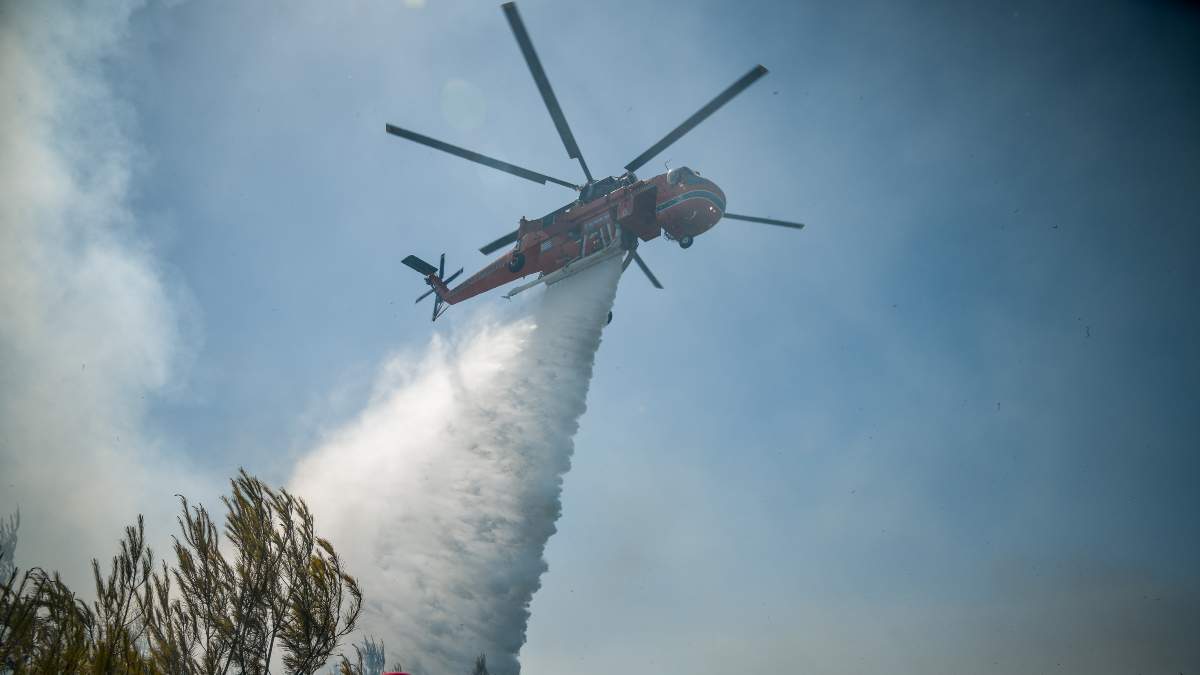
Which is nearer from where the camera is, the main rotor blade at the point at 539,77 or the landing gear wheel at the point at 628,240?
the main rotor blade at the point at 539,77

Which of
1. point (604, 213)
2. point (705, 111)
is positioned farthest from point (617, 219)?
point (705, 111)

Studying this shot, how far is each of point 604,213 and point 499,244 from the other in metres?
5.77

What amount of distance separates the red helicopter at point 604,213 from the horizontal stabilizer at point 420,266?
608 cm

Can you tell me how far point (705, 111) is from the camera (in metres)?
14.9

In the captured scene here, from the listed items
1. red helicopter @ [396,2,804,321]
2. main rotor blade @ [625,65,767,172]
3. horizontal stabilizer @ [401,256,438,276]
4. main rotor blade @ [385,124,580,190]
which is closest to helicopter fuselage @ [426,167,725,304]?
red helicopter @ [396,2,804,321]

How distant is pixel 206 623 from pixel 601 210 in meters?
15.1

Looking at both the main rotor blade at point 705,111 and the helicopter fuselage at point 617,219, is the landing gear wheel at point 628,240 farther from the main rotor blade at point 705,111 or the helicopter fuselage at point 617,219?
the main rotor blade at point 705,111

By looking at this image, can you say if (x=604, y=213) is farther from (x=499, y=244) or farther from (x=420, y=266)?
(x=420, y=266)

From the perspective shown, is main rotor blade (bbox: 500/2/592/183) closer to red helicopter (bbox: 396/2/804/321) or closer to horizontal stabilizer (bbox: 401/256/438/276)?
red helicopter (bbox: 396/2/804/321)

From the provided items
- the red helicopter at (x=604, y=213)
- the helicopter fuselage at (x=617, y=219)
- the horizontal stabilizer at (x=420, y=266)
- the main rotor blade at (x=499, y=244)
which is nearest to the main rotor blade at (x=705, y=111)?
the red helicopter at (x=604, y=213)

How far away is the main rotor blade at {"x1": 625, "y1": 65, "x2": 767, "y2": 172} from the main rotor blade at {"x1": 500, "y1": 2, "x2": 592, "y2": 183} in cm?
232

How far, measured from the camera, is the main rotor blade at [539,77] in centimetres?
1419

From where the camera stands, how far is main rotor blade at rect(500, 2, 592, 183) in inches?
559

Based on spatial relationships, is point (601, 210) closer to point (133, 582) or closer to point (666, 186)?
point (666, 186)
